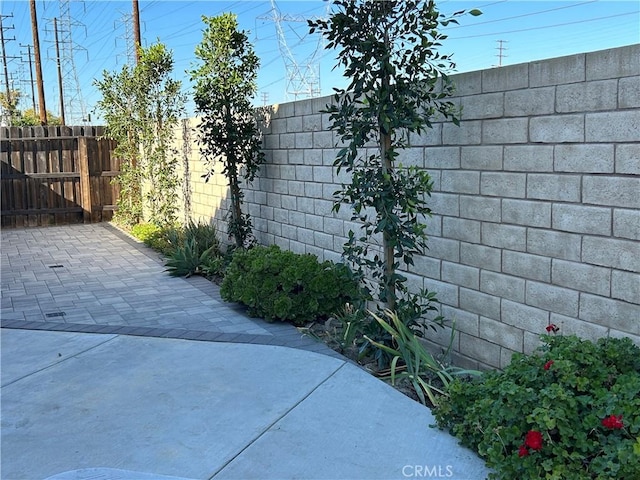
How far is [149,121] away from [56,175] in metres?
3.39

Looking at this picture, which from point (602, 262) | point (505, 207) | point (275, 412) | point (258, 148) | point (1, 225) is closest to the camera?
point (602, 262)

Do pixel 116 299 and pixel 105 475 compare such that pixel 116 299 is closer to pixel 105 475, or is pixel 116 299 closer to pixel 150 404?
Result: pixel 150 404

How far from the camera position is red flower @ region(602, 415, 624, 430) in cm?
260

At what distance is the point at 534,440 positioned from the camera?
267 centimetres

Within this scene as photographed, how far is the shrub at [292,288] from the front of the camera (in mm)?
5562

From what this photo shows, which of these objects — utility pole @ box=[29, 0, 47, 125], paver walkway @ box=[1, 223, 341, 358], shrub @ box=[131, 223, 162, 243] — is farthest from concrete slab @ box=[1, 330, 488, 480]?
utility pole @ box=[29, 0, 47, 125]

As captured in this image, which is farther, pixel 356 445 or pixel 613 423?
pixel 356 445

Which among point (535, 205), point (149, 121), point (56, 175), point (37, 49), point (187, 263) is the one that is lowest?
point (187, 263)

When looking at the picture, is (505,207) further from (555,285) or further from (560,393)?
(560,393)

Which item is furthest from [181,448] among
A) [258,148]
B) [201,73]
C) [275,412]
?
[201,73]

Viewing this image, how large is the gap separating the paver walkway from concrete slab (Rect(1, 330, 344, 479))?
1.20 ft

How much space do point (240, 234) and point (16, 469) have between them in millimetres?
5183

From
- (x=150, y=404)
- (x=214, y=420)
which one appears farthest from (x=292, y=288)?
(x=214, y=420)

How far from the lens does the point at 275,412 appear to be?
3.71 m
